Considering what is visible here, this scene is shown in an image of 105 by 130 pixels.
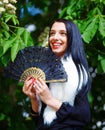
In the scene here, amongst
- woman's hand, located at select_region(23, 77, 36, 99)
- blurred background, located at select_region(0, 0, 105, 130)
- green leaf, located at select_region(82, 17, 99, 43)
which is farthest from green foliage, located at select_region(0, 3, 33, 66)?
woman's hand, located at select_region(23, 77, 36, 99)

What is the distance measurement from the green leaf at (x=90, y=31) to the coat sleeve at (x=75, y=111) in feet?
3.53

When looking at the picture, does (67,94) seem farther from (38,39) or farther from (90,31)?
(38,39)

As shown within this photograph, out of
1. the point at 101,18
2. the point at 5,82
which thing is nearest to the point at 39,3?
the point at 5,82

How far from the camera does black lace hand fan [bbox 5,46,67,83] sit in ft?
10.3

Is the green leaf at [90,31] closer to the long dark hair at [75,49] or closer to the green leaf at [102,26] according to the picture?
the green leaf at [102,26]

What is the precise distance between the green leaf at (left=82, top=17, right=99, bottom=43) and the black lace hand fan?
92 cm

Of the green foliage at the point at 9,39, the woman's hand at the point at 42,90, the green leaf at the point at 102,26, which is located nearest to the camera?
the woman's hand at the point at 42,90

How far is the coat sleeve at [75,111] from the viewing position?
307cm

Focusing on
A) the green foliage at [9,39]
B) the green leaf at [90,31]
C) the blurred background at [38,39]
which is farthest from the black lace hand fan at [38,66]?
the green leaf at [90,31]

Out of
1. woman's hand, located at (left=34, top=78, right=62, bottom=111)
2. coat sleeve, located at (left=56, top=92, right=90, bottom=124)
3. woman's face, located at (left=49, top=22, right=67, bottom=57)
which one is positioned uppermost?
woman's face, located at (left=49, top=22, right=67, bottom=57)

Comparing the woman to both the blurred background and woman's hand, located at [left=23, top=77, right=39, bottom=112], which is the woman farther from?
the blurred background

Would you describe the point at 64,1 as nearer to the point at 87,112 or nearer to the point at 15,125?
the point at 15,125

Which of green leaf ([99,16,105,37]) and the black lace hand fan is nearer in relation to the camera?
the black lace hand fan

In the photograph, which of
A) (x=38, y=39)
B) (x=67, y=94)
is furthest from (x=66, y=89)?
(x=38, y=39)
